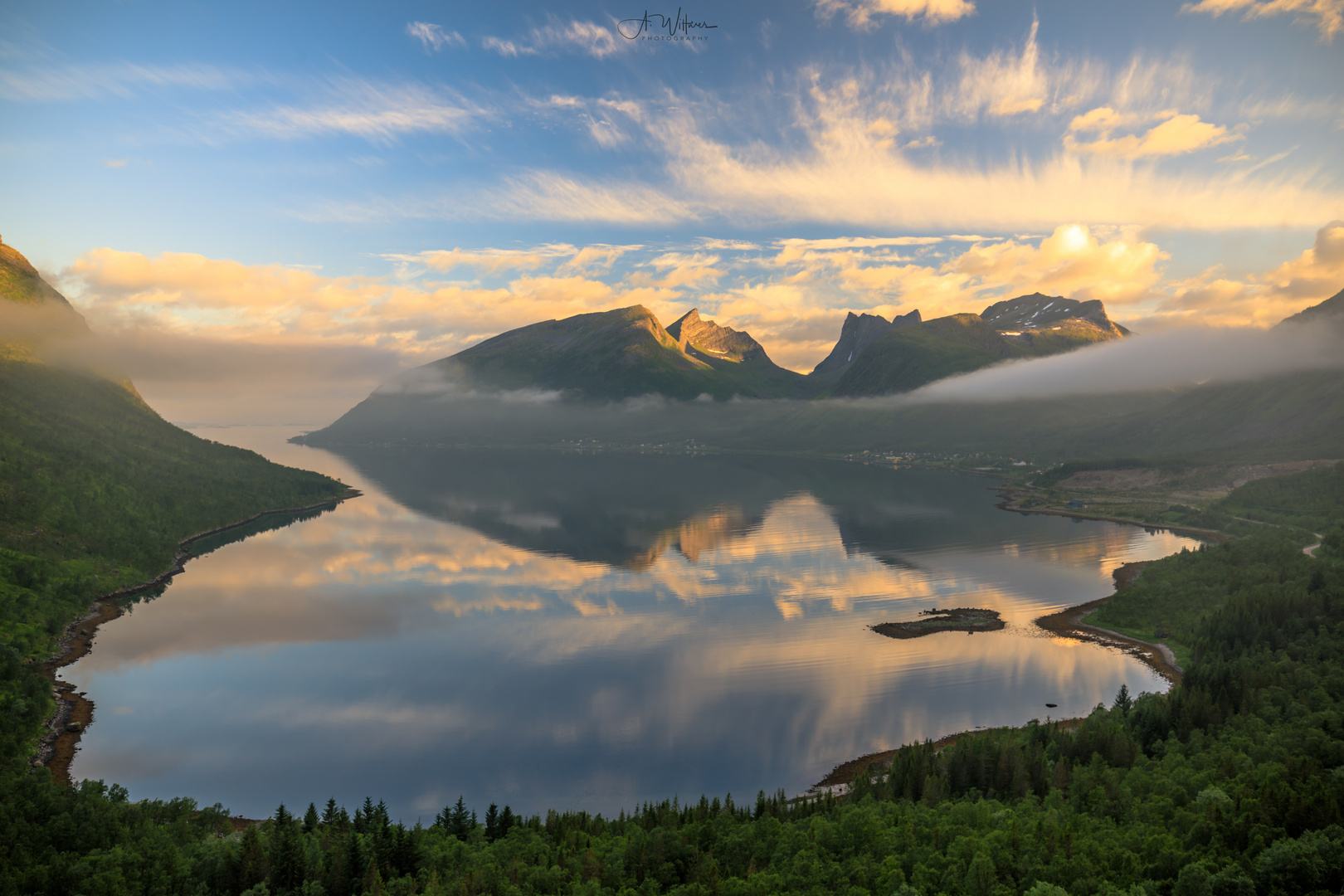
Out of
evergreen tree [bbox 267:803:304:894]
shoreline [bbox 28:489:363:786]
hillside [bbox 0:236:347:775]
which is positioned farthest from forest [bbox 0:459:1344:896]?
hillside [bbox 0:236:347:775]

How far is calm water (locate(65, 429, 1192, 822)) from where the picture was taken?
2808 inches

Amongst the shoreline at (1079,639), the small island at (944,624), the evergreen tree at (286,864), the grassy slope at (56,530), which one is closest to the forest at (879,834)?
the evergreen tree at (286,864)

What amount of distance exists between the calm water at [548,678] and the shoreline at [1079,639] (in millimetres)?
1511

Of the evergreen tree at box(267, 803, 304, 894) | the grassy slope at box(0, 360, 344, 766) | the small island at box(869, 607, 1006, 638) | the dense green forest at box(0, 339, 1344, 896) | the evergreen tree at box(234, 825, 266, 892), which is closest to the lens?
the evergreen tree at box(267, 803, 304, 894)

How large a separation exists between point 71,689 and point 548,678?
176 ft

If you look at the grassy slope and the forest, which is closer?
the forest

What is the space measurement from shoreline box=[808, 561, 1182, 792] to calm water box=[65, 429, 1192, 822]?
59.5 inches

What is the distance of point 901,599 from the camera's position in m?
136

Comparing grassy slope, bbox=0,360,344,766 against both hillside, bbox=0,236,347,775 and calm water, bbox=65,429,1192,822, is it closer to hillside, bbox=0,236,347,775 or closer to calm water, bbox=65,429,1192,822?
hillside, bbox=0,236,347,775

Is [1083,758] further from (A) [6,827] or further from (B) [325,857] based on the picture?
(A) [6,827]

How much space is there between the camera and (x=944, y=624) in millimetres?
118875

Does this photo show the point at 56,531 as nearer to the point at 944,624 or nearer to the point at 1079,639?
the point at 944,624

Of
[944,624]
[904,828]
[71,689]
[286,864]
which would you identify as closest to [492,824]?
[286,864]

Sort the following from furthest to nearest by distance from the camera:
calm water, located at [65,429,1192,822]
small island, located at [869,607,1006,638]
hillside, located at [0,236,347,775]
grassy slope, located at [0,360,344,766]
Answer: small island, located at [869,607,1006,638] → grassy slope, located at [0,360,344,766] → hillside, located at [0,236,347,775] → calm water, located at [65,429,1192,822]
